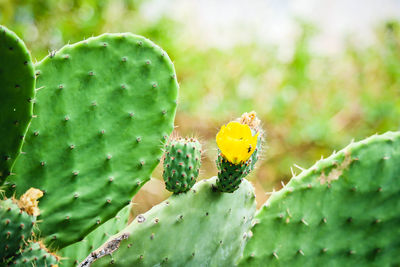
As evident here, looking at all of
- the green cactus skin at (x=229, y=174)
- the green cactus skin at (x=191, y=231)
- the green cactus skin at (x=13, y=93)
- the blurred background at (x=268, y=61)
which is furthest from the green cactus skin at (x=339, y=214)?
the blurred background at (x=268, y=61)

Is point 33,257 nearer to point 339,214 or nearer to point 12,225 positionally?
point 12,225

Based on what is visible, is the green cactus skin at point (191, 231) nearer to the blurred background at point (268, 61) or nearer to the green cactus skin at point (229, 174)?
the green cactus skin at point (229, 174)

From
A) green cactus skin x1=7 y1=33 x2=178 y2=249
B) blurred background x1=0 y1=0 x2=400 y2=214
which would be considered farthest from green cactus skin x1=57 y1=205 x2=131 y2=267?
blurred background x1=0 y1=0 x2=400 y2=214

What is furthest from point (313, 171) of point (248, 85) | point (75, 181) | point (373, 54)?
point (373, 54)

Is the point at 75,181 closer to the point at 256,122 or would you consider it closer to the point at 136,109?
the point at 136,109

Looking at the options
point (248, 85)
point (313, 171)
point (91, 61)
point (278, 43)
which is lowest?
point (248, 85)

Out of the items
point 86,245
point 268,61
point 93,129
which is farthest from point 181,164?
point 268,61
